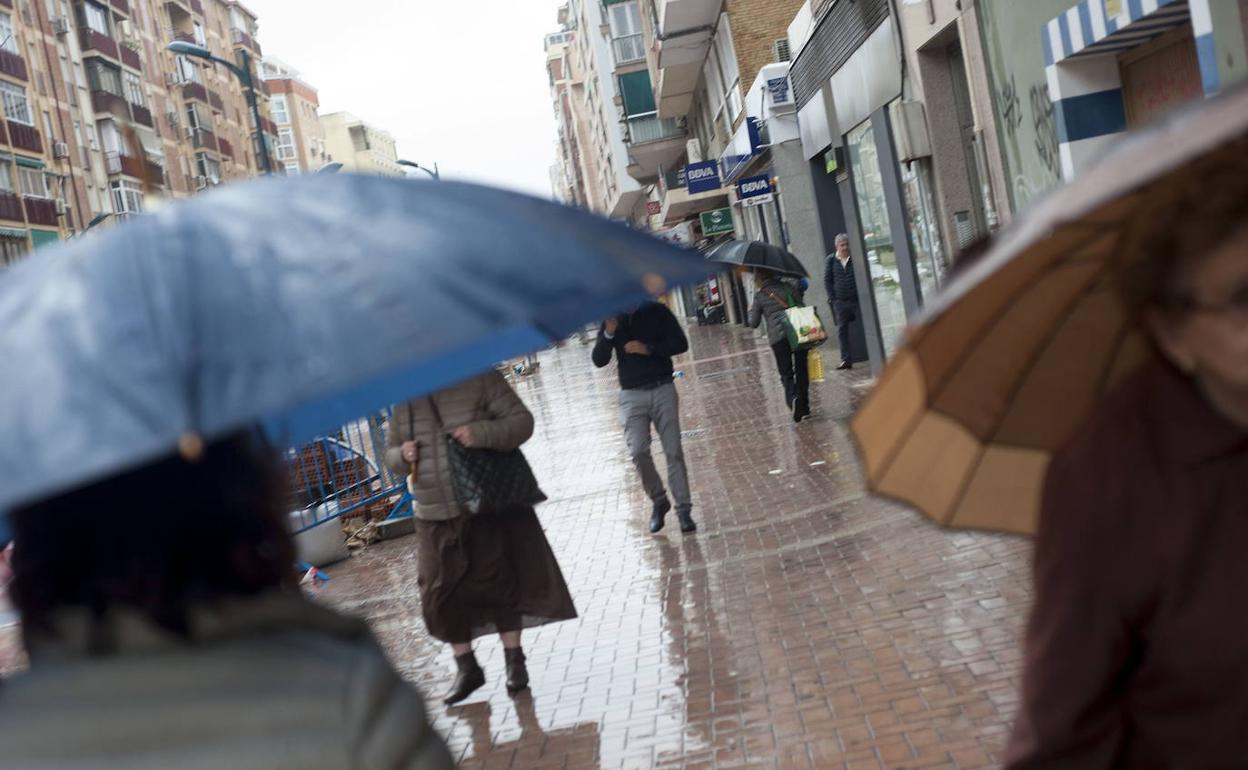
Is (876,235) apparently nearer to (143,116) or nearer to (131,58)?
(143,116)

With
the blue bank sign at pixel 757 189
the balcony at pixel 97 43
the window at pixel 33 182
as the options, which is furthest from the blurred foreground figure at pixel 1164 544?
the balcony at pixel 97 43

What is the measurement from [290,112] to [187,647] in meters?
123

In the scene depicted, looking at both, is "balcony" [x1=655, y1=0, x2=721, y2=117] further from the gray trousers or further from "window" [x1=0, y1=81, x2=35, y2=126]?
"window" [x1=0, y1=81, x2=35, y2=126]

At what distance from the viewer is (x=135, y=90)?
71.7 metres

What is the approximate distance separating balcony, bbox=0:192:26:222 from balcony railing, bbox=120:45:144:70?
54.1 feet

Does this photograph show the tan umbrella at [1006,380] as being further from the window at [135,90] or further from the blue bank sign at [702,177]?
the window at [135,90]

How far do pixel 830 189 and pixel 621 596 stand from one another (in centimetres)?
1483

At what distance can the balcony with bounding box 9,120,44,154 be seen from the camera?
5528 centimetres

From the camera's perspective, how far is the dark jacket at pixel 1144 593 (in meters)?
1.90

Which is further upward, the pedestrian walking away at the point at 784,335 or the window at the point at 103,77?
the window at the point at 103,77

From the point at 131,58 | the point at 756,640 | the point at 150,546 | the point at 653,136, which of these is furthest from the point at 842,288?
the point at 131,58

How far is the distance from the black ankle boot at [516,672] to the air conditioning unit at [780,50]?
2275 cm

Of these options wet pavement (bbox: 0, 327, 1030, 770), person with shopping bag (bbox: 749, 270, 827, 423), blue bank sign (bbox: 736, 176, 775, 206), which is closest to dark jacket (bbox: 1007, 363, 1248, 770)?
wet pavement (bbox: 0, 327, 1030, 770)

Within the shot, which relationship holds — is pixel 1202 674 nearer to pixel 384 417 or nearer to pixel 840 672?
pixel 840 672
